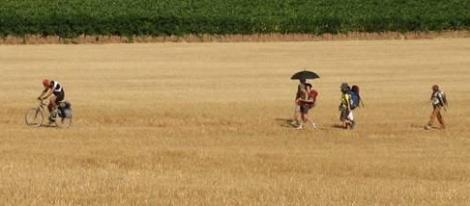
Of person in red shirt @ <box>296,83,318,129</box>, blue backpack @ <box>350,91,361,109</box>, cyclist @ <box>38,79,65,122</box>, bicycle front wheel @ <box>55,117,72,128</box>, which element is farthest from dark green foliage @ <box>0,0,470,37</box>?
blue backpack @ <box>350,91,361,109</box>

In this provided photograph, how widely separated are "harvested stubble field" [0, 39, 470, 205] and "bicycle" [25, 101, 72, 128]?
0.46 m

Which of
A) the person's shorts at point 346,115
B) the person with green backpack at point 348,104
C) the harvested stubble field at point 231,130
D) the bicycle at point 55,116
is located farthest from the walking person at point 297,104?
the bicycle at point 55,116

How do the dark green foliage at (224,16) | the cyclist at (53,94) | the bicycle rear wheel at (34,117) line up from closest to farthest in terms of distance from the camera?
the cyclist at (53,94) < the bicycle rear wheel at (34,117) < the dark green foliage at (224,16)

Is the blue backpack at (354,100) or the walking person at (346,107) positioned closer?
the walking person at (346,107)

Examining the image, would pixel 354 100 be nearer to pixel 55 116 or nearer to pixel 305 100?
pixel 305 100

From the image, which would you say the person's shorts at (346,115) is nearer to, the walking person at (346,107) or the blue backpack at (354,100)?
the walking person at (346,107)

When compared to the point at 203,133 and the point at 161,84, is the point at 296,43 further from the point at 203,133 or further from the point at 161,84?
the point at 203,133

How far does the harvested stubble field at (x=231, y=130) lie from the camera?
53.5ft

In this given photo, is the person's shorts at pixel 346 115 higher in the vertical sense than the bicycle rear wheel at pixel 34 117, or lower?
higher

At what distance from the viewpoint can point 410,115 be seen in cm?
3728

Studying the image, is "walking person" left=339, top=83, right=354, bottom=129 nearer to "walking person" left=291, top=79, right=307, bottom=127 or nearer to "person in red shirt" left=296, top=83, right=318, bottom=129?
"person in red shirt" left=296, top=83, right=318, bottom=129

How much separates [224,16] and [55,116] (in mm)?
46314

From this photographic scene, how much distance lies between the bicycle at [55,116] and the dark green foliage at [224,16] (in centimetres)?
3822

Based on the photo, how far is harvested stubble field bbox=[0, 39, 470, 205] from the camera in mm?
16312
